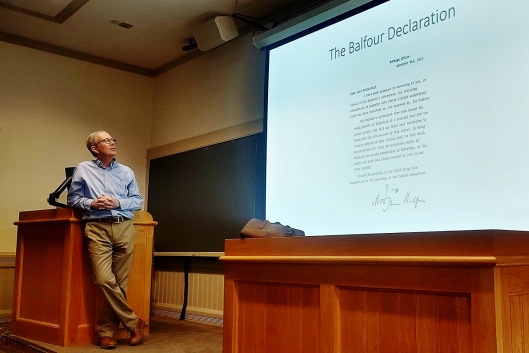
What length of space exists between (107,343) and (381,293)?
2.18m

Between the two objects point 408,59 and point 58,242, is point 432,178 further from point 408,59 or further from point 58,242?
point 58,242

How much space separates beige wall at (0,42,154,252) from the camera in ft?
14.6

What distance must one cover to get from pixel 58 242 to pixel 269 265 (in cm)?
208

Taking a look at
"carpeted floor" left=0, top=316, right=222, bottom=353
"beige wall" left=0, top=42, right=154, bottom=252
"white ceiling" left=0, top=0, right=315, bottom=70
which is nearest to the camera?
"carpeted floor" left=0, top=316, right=222, bottom=353

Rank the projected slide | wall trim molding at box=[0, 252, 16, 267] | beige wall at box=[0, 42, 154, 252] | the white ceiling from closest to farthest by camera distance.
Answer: the projected slide < the white ceiling < wall trim molding at box=[0, 252, 16, 267] < beige wall at box=[0, 42, 154, 252]

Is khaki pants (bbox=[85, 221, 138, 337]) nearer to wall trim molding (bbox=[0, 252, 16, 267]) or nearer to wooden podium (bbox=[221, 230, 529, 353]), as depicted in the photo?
wooden podium (bbox=[221, 230, 529, 353])

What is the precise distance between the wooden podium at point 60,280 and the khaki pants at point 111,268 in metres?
0.13

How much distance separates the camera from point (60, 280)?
3.18m

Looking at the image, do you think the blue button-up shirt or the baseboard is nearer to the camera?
the blue button-up shirt

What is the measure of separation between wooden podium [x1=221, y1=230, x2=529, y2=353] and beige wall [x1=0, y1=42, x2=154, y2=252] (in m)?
3.40

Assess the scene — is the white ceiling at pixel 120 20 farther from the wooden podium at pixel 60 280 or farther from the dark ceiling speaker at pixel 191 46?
the wooden podium at pixel 60 280
